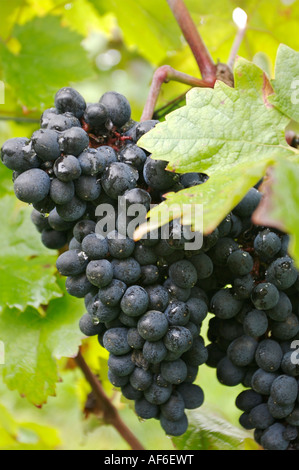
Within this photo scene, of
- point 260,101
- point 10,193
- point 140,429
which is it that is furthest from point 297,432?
point 140,429

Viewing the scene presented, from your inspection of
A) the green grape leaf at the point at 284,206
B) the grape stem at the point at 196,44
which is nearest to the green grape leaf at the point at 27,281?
the grape stem at the point at 196,44

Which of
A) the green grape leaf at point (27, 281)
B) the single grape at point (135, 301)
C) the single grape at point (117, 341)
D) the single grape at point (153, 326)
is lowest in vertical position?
the green grape leaf at point (27, 281)

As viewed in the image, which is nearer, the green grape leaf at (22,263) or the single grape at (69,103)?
the single grape at (69,103)

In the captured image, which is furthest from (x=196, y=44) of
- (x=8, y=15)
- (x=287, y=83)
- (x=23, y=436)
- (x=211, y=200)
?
(x=23, y=436)

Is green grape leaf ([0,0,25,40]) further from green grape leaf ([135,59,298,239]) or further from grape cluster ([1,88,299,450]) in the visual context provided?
green grape leaf ([135,59,298,239])

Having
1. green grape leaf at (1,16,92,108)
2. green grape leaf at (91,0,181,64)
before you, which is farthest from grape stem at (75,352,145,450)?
green grape leaf at (91,0,181,64)

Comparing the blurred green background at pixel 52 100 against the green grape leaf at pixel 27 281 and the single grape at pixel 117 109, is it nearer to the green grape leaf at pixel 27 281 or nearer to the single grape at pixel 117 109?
the green grape leaf at pixel 27 281
